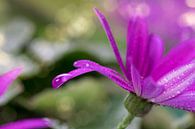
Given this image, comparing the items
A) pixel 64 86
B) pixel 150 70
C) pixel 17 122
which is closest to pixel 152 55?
pixel 150 70

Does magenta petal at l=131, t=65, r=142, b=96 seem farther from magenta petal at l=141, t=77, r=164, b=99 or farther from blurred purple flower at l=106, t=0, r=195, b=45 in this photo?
blurred purple flower at l=106, t=0, r=195, b=45

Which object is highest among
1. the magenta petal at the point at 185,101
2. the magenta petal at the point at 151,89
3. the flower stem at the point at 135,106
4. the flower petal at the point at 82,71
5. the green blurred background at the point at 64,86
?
the flower petal at the point at 82,71

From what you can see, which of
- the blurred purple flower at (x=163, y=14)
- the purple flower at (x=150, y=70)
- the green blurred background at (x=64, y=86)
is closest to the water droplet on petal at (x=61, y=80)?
the purple flower at (x=150, y=70)

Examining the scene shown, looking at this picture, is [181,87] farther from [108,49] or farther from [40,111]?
[108,49]

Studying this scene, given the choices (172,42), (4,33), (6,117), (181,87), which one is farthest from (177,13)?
(181,87)

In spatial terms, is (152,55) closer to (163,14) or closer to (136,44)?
(136,44)

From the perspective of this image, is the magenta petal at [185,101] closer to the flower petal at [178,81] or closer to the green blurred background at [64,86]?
the flower petal at [178,81]

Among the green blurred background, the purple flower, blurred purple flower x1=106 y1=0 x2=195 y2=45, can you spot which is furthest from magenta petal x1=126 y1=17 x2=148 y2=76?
blurred purple flower x1=106 y1=0 x2=195 y2=45
